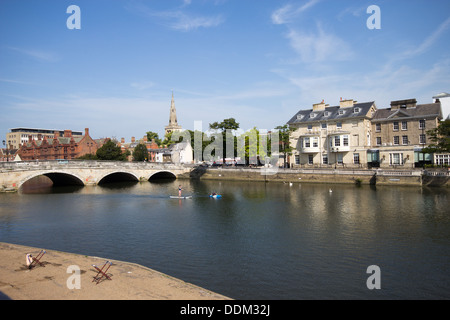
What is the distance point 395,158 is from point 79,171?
6684cm

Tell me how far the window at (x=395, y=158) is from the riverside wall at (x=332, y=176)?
12.2 metres

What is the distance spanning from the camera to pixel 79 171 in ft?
208

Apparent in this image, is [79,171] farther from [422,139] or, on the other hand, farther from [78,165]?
[422,139]

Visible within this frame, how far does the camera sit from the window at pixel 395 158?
6749 cm

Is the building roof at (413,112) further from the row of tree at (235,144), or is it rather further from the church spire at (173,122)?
the church spire at (173,122)

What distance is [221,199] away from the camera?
48375 millimetres

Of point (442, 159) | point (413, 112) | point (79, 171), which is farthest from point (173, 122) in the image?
point (442, 159)

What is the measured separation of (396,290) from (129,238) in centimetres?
1975

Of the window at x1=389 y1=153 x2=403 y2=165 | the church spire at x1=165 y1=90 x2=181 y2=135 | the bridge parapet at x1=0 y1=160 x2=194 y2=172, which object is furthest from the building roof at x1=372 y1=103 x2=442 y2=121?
the church spire at x1=165 y1=90 x2=181 y2=135

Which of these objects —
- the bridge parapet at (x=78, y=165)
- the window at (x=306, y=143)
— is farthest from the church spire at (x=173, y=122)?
the window at (x=306, y=143)

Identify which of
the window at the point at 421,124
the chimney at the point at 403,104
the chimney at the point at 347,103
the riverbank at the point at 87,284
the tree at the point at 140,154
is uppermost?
the chimney at the point at 347,103

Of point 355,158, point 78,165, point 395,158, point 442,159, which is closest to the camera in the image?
point 442,159
